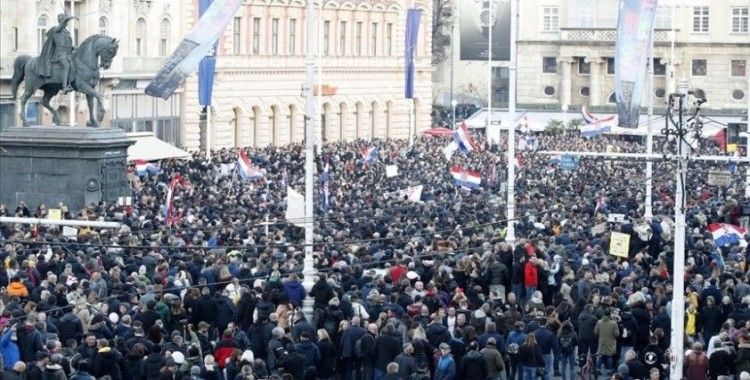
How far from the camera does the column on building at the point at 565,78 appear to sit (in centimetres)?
11756

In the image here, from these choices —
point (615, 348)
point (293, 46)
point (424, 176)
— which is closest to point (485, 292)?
point (615, 348)

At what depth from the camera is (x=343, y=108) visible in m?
98.4

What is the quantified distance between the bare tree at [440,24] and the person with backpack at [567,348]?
91.0 meters

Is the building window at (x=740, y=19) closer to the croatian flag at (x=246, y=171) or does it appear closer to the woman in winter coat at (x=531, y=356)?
the croatian flag at (x=246, y=171)

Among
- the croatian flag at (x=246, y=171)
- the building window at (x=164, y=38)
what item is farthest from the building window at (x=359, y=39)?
the croatian flag at (x=246, y=171)

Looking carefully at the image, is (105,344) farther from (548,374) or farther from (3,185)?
(3,185)

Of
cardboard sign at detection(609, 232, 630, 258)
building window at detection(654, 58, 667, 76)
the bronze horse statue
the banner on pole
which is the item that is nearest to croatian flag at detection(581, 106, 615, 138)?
the banner on pole

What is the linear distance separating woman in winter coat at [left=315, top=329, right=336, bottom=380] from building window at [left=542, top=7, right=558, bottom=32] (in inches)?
3461

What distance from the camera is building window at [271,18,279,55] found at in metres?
91.4

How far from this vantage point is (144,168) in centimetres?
6097

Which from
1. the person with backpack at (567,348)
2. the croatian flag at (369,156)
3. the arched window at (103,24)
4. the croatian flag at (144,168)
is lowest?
Answer: the person with backpack at (567,348)

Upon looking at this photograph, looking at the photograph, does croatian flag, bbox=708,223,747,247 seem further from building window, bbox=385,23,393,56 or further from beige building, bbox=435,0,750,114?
beige building, bbox=435,0,750,114

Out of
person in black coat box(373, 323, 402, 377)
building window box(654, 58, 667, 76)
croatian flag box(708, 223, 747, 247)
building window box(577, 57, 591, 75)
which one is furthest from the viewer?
building window box(577, 57, 591, 75)

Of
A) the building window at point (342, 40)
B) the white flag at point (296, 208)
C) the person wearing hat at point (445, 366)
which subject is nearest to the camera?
the person wearing hat at point (445, 366)
